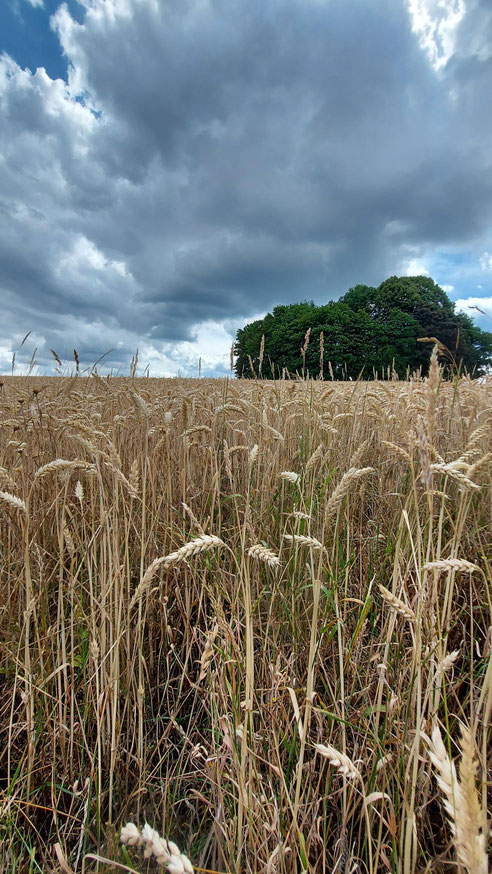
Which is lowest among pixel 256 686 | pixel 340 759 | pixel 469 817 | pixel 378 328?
pixel 256 686

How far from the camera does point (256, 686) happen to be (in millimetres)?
1306

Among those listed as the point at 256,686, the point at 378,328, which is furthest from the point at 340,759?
the point at 378,328

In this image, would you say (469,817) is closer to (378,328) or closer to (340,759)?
(340,759)

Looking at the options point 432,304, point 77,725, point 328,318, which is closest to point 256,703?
point 77,725

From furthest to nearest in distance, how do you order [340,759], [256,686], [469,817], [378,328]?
[378,328] < [256,686] < [340,759] < [469,817]

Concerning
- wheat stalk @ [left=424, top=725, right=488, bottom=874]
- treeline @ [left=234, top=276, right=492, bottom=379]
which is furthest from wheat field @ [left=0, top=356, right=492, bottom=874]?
treeline @ [left=234, top=276, right=492, bottom=379]

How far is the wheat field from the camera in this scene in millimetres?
880

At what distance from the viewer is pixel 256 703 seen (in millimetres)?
1218

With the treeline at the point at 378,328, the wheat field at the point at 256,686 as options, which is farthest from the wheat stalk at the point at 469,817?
the treeline at the point at 378,328

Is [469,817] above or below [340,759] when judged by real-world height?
above

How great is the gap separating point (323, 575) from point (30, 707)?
1000 mm

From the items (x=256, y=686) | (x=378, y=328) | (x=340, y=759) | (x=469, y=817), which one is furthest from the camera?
(x=378, y=328)

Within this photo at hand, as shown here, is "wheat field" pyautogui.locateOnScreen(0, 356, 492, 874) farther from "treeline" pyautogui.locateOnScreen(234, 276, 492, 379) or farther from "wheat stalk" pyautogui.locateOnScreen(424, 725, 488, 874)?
"treeline" pyautogui.locateOnScreen(234, 276, 492, 379)

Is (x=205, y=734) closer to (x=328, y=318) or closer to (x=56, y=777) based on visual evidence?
(x=56, y=777)
